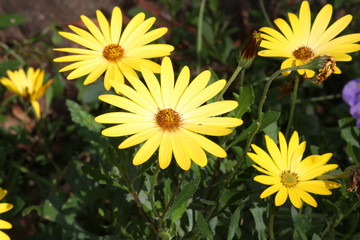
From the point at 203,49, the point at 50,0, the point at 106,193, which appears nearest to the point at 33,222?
the point at 106,193

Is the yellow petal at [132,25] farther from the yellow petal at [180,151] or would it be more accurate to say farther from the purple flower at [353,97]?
the purple flower at [353,97]

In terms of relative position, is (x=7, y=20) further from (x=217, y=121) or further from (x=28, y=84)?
(x=217, y=121)

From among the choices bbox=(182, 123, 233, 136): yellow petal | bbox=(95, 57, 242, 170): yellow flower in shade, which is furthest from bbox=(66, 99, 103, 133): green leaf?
bbox=(182, 123, 233, 136): yellow petal

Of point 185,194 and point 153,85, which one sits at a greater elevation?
point 153,85

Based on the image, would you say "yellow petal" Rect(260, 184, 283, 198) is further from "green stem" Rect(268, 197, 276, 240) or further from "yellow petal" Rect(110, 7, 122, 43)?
"yellow petal" Rect(110, 7, 122, 43)

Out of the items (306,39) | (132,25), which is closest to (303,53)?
(306,39)

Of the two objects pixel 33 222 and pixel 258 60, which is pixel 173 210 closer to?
pixel 33 222
